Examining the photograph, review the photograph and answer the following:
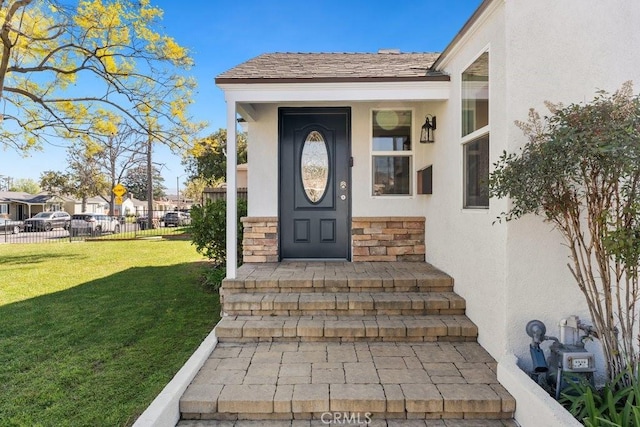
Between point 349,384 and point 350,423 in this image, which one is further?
point 349,384

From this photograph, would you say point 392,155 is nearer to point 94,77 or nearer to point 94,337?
point 94,337

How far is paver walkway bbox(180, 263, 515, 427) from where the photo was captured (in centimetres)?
251

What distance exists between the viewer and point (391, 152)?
535 cm

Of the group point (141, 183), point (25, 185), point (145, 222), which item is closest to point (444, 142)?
point (145, 222)

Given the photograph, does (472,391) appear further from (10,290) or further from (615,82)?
(10,290)

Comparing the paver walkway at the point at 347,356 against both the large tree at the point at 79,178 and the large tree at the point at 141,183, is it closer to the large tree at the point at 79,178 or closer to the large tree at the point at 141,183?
the large tree at the point at 79,178

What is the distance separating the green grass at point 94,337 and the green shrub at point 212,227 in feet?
2.50

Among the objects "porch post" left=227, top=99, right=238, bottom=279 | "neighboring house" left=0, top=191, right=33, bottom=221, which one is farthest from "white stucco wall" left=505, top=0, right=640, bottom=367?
"neighboring house" left=0, top=191, right=33, bottom=221

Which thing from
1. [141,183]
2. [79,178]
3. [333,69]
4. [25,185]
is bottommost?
[333,69]

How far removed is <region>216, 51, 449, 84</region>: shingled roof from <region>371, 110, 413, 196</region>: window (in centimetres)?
76

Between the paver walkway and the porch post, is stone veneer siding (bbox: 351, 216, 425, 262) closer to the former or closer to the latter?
the paver walkway

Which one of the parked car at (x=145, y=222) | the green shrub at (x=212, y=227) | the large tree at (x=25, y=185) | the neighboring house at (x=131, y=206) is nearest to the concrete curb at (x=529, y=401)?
the green shrub at (x=212, y=227)

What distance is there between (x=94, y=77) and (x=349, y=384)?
509 inches

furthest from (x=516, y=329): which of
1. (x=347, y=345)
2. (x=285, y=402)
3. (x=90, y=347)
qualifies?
(x=90, y=347)
